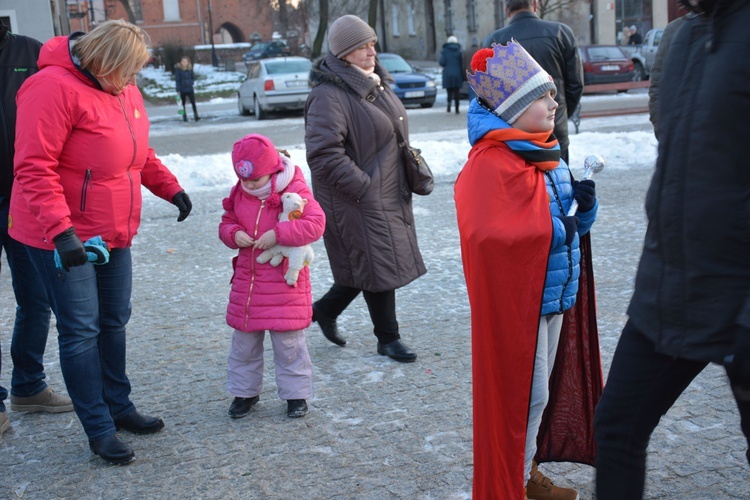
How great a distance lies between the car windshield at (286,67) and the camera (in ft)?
71.9

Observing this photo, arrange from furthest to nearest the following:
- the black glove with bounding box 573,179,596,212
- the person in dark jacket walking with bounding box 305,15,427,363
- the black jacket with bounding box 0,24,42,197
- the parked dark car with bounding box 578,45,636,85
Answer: the parked dark car with bounding box 578,45,636,85, the person in dark jacket walking with bounding box 305,15,427,363, the black jacket with bounding box 0,24,42,197, the black glove with bounding box 573,179,596,212

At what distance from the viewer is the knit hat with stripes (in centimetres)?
459

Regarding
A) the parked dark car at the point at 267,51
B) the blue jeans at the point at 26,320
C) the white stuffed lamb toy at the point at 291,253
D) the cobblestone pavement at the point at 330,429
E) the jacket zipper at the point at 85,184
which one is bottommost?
the cobblestone pavement at the point at 330,429

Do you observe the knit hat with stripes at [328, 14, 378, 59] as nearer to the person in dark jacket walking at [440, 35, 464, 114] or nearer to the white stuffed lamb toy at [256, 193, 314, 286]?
the white stuffed lamb toy at [256, 193, 314, 286]

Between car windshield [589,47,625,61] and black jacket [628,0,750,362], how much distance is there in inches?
932

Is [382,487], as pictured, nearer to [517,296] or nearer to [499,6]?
[517,296]

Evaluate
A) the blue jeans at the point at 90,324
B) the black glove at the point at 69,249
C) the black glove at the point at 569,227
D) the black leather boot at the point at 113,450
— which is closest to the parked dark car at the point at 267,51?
the blue jeans at the point at 90,324

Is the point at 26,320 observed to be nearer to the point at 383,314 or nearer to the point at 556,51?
the point at 383,314

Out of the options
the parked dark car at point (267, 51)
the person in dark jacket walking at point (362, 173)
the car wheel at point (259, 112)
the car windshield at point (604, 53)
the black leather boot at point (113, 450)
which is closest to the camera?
the black leather boot at point (113, 450)

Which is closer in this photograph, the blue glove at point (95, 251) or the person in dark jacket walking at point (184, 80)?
the blue glove at point (95, 251)

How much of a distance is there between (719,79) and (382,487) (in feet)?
6.53

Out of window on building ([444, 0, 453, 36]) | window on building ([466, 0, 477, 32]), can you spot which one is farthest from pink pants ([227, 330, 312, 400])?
window on building ([444, 0, 453, 36])

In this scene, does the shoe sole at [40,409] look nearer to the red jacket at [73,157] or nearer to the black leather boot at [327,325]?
the red jacket at [73,157]

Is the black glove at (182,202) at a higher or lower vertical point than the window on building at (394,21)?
lower
